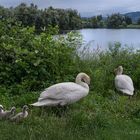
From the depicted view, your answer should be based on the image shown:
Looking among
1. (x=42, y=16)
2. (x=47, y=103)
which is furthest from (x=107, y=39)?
(x=47, y=103)

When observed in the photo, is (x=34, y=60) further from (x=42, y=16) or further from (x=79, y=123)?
(x=42, y=16)

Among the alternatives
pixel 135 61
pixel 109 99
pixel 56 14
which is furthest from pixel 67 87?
pixel 56 14

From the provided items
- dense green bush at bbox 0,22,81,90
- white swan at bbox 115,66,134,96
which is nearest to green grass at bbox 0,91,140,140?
white swan at bbox 115,66,134,96

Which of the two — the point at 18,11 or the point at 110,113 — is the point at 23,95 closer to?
the point at 110,113

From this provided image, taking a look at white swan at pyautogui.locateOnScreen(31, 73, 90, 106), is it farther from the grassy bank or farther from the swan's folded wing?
the grassy bank

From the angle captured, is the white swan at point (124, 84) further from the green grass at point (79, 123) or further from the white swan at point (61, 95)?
the white swan at point (61, 95)

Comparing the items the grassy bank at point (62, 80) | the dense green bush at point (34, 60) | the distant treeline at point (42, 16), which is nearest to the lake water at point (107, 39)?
the distant treeline at point (42, 16)

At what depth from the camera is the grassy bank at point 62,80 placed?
7.05 meters

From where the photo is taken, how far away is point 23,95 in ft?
29.4

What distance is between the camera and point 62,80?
9734 mm

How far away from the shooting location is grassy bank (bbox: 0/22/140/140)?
7051 millimetres

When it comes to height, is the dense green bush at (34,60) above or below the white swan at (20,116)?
above

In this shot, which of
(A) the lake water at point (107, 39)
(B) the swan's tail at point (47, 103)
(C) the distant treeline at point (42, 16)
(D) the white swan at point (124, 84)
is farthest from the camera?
(A) the lake water at point (107, 39)

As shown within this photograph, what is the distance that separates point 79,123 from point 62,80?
2634mm
